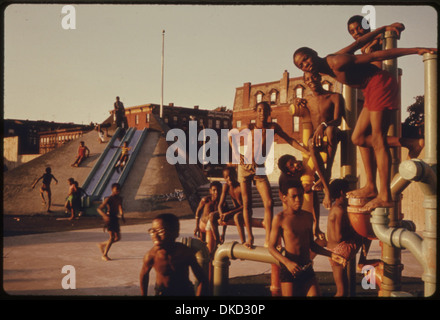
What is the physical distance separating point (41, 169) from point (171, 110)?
10073 millimetres

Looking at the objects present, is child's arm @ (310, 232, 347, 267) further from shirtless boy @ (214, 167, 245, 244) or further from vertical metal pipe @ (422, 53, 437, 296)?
shirtless boy @ (214, 167, 245, 244)

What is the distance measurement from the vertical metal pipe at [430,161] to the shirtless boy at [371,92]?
0.45 meters

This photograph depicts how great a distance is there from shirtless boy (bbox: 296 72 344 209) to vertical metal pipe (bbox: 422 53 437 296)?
1131mm

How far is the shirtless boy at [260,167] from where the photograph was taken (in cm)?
466

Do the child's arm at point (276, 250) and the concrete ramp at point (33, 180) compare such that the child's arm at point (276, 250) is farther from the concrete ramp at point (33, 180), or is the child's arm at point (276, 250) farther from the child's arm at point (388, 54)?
the concrete ramp at point (33, 180)

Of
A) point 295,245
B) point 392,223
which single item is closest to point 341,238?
point 392,223

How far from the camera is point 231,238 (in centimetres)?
933

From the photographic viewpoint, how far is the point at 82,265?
19.7 ft

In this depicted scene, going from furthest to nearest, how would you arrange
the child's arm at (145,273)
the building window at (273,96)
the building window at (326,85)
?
the building window at (326,85) < the building window at (273,96) < the child's arm at (145,273)

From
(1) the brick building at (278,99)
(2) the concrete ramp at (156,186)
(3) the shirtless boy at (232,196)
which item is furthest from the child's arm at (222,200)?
(2) the concrete ramp at (156,186)

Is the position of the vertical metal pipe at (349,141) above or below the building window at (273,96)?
below

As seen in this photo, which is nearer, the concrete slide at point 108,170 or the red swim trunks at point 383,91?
the red swim trunks at point 383,91

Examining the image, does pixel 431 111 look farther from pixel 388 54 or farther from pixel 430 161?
pixel 388 54
